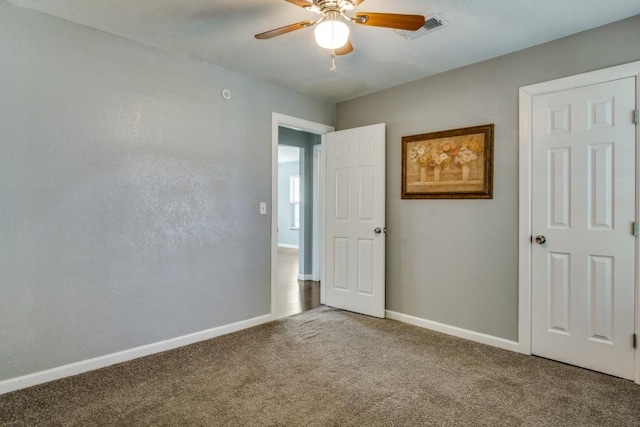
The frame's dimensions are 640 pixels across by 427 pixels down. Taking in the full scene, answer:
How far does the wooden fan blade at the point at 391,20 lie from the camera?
6.20ft

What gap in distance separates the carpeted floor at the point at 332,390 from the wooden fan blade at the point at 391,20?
2189 mm

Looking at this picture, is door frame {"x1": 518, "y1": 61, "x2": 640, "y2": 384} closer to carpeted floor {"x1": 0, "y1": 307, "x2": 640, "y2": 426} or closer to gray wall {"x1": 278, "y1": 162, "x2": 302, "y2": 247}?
carpeted floor {"x1": 0, "y1": 307, "x2": 640, "y2": 426}

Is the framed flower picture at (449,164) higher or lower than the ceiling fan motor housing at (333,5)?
lower

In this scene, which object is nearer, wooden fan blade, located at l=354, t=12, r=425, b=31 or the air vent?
wooden fan blade, located at l=354, t=12, r=425, b=31

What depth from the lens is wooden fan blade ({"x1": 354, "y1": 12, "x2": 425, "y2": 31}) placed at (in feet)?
6.20

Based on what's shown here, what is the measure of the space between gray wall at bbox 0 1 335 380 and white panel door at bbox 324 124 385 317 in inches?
36.2

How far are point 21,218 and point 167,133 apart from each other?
1.17 metres

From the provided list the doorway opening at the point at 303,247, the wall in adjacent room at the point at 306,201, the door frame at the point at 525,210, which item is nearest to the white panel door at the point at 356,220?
the doorway opening at the point at 303,247

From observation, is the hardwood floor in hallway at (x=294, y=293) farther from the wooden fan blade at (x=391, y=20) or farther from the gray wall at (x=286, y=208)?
the gray wall at (x=286, y=208)

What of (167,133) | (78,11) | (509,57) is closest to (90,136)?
(167,133)

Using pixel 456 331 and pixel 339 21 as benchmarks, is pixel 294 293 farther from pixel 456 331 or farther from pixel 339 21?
pixel 339 21

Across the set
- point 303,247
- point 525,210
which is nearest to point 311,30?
point 525,210

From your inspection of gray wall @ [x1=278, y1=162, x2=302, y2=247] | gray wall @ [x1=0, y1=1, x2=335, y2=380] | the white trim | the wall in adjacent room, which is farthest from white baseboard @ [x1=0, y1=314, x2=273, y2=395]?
gray wall @ [x1=278, y1=162, x2=302, y2=247]

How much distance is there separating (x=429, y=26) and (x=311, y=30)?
85 centimetres
